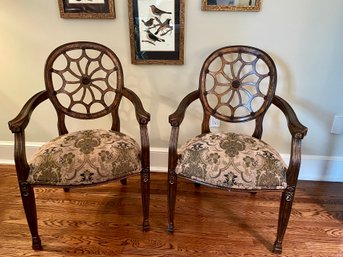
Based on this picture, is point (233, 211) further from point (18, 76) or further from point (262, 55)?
point (18, 76)

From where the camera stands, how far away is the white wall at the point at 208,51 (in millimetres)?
1828

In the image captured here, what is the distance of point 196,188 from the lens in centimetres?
214

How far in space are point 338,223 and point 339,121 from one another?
67 cm

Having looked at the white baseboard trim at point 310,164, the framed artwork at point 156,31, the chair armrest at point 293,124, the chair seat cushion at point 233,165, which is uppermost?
the framed artwork at point 156,31

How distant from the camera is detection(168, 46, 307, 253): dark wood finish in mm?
1487

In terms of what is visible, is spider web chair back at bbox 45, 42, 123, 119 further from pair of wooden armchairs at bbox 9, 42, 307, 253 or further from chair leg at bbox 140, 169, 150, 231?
chair leg at bbox 140, 169, 150, 231

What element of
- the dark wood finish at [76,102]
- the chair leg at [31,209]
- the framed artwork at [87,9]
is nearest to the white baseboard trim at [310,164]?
the dark wood finish at [76,102]

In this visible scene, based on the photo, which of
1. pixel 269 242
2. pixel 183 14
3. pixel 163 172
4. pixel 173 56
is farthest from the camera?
pixel 163 172

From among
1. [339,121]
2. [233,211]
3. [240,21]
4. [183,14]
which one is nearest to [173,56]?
[183,14]

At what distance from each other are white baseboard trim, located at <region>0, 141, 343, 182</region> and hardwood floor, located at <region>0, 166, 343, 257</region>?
0.07 meters

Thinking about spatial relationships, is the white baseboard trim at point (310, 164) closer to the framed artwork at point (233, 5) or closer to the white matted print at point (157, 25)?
the white matted print at point (157, 25)

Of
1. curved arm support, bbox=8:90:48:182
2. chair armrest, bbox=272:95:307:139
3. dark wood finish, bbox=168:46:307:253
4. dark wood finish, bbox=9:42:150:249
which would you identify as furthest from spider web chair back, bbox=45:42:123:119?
chair armrest, bbox=272:95:307:139

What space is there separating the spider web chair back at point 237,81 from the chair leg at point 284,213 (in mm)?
503

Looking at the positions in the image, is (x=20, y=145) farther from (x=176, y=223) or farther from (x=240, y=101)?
(x=240, y=101)
